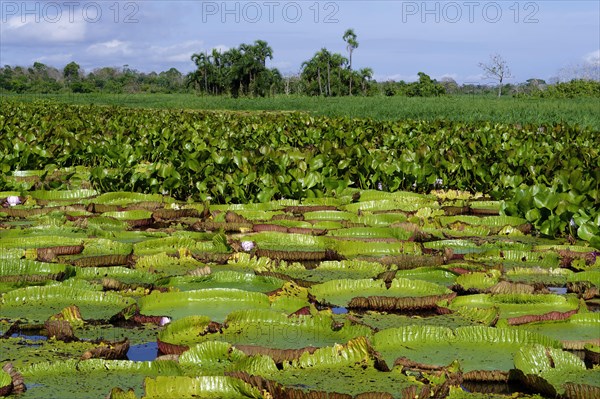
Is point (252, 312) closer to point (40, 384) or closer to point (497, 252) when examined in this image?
point (40, 384)

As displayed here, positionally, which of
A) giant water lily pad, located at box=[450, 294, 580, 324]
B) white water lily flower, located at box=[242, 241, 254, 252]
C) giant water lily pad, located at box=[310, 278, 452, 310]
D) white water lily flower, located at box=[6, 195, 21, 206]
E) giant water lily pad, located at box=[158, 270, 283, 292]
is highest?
white water lily flower, located at box=[6, 195, 21, 206]

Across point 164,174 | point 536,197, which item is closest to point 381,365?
point 536,197

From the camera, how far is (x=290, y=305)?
124 inches

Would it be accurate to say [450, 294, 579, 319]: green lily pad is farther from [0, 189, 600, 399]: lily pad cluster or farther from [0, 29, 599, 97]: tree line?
[0, 29, 599, 97]: tree line

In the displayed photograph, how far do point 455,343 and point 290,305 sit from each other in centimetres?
74

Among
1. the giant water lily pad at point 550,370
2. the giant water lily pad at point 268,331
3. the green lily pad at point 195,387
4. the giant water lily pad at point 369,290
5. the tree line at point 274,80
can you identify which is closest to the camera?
the green lily pad at point 195,387

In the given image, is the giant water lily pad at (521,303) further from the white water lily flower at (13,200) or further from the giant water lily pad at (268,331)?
the white water lily flower at (13,200)

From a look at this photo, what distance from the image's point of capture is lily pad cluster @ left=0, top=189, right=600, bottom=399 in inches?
91.8

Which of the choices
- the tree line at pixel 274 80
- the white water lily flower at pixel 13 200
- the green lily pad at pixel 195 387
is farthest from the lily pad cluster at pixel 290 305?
the tree line at pixel 274 80

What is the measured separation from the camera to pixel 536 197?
512cm

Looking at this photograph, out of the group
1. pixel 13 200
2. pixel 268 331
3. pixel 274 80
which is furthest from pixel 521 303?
pixel 274 80

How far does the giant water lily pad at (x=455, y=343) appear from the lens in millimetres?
2578

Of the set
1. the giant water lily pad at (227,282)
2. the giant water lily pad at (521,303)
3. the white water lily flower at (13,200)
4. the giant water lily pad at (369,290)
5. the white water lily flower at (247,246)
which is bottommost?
the giant water lily pad at (521,303)

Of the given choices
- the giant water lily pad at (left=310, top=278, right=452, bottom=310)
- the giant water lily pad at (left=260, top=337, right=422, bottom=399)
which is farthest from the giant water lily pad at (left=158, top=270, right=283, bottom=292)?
the giant water lily pad at (left=260, top=337, right=422, bottom=399)
